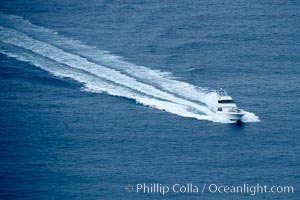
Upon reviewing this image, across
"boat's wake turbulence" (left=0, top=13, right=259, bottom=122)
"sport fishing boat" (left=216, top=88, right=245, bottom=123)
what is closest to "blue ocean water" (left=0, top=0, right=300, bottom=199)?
"boat's wake turbulence" (left=0, top=13, right=259, bottom=122)

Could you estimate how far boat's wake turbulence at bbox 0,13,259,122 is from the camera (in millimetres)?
141250

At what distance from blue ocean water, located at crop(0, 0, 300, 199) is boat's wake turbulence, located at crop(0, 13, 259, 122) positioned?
0.79 ft

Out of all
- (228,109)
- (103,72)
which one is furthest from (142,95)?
(228,109)

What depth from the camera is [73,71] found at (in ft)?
509

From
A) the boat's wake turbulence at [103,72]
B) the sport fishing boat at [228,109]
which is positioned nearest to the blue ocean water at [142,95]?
the boat's wake turbulence at [103,72]

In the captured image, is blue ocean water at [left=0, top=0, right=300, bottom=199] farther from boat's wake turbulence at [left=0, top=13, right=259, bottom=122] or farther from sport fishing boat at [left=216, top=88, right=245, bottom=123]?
sport fishing boat at [left=216, top=88, right=245, bottom=123]

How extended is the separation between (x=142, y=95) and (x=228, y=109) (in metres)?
17.7

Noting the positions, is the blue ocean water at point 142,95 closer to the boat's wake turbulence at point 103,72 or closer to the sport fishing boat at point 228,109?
the boat's wake turbulence at point 103,72

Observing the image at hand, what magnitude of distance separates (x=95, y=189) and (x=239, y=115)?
108 feet

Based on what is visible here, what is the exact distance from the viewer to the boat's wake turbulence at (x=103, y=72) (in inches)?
5561

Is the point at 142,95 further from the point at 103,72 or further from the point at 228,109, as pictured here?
the point at 228,109

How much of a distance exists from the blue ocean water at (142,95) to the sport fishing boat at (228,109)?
75.5 inches

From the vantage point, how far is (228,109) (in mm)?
137125

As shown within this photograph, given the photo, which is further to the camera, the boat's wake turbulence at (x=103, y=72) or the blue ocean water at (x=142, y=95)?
the boat's wake turbulence at (x=103, y=72)
